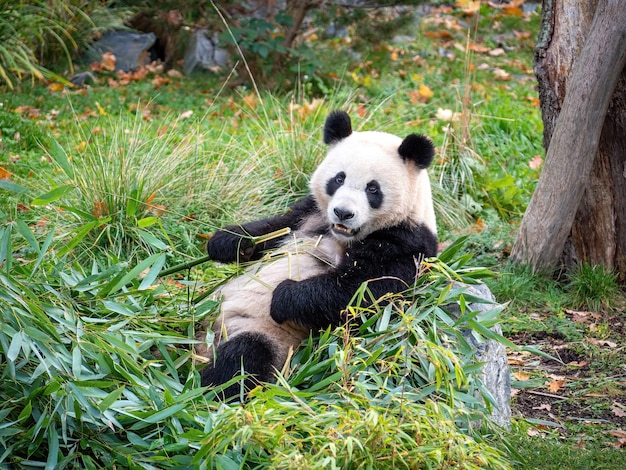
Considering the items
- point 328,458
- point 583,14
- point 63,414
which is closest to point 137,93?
point 583,14

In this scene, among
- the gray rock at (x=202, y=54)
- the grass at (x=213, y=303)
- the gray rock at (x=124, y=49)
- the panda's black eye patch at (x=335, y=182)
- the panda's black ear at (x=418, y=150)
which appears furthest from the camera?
the gray rock at (x=202, y=54)

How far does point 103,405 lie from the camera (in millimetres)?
2939

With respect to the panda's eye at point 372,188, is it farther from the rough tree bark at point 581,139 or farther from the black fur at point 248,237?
the rough tree bark at point 581,139

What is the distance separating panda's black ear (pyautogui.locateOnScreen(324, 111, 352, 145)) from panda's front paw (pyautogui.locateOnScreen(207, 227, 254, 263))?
711 mm

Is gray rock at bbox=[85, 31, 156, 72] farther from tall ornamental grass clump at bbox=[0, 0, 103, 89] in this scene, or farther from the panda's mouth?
the panda's mouth

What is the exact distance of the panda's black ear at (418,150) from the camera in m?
3.93

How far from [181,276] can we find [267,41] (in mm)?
4316

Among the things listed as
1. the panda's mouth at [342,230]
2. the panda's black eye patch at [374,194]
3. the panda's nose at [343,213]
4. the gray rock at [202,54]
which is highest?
the panda's black eye patch at [374,194]

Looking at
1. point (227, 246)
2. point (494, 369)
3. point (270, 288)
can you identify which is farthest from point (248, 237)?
point (494, 369)

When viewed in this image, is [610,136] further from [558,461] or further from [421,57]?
[421,57]

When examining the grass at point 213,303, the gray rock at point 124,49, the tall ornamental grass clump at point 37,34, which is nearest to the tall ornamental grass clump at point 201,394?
the grass at point 213,303

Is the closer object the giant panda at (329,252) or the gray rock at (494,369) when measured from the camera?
the giant panda at (329,252)

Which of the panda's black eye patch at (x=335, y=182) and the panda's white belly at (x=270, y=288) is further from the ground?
the panda's black eye patch at (x=335, y=182)

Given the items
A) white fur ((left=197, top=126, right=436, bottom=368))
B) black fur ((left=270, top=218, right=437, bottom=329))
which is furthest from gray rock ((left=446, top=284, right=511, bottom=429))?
white fur ((left=197, top=126, right=436, bottom=368))
